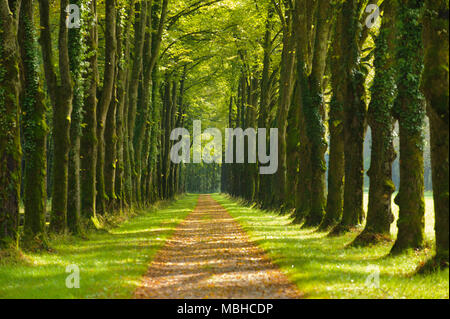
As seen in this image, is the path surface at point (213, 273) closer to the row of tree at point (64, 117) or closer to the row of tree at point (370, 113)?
the row of tree at point (370, 113)

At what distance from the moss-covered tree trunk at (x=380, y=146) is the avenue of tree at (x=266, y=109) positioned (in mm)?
32

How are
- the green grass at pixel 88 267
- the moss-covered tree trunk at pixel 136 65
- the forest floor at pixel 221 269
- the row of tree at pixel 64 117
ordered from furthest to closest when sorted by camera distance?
the moss-covered tree trunk at pixel 136 65, the row of tree at pixel 64 117, the green grass at pixel 88 267, the forest floor at pixel 221 269

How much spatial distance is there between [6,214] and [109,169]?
11371 millimetres

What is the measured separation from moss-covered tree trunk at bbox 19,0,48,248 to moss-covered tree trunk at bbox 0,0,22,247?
1451 mm

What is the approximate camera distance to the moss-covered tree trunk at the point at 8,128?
535 inches

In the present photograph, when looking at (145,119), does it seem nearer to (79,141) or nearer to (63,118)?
(79,141)

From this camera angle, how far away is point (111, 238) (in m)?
19.9

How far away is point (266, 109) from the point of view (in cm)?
3903

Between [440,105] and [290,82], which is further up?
[290,82]

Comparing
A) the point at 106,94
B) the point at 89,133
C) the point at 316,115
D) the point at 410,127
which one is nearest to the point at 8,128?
the point at 89,133

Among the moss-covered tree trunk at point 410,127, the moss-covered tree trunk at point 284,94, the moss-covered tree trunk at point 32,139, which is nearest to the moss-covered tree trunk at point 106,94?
the moss-covered tree trunk at point 32,139

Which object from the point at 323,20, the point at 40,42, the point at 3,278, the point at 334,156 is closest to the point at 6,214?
the point at 3,278

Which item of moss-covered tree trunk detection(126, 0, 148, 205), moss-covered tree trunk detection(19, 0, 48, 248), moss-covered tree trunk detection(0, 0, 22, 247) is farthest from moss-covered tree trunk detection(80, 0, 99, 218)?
moss-covered tree trunk detection(126, 0, 148, 205)

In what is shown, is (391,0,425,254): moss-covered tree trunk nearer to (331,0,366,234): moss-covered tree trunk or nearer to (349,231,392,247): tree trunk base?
(349,231,392,247): tree trunk base
